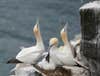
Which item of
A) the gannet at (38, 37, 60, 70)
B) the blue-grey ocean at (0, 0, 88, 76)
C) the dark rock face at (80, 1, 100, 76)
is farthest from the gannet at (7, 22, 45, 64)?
the blue-grey ocean at (0, 0, 88, 76)

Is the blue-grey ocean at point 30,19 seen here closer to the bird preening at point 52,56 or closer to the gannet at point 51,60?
the bird preening at point 52,56

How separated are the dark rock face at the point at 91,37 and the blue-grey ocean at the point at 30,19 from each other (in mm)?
3332

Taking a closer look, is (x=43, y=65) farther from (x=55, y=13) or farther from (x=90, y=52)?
(x=55, y=13)

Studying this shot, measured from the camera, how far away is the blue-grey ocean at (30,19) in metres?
7.22

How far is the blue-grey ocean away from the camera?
7219 mm

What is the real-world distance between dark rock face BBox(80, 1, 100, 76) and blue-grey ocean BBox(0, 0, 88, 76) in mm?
3332

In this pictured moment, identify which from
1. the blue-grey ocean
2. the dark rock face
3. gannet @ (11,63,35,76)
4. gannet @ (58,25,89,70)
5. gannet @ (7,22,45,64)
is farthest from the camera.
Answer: the blue-grey ocean

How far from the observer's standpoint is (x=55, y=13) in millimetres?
8609

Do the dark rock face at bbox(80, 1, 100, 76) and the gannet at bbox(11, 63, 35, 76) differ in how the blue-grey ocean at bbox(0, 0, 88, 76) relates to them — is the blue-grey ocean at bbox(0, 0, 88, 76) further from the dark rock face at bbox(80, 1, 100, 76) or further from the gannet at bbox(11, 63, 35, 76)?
the dark rock face at bbox(80, 1, 100, 76)

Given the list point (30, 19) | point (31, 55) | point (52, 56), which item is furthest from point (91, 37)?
point (30, 19)

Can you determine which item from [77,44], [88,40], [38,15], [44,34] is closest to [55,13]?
[38,15]

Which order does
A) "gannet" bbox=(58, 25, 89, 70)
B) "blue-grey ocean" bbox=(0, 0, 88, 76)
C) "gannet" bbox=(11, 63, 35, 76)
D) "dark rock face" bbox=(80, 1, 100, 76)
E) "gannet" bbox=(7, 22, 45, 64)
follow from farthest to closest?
"blue-grey ocean" bbox=(0, 0, 88, 76), "gannet" bbox=(7, 22, 45, 64), "gannet" bbox=(11, 63, 35, 76), "gannet" bbox=(58, 25, 89, 70), "dark rock face" bbox=(80, 1, 100, 76)

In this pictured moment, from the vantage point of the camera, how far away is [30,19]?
8383mm

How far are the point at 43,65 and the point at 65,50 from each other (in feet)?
0.78
